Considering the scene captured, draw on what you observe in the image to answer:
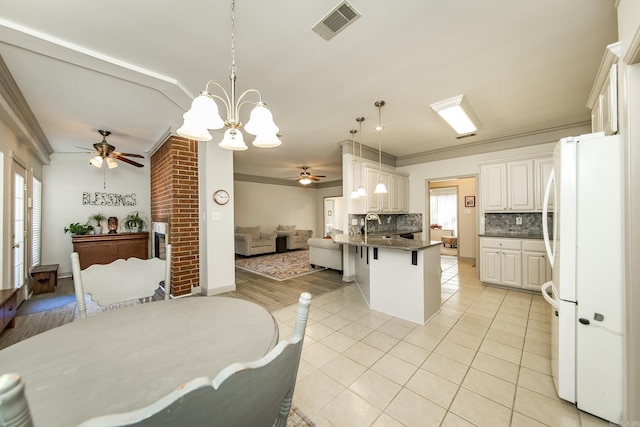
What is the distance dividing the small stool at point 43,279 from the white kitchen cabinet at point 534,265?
7630 millimetres

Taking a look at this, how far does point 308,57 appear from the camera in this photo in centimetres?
212

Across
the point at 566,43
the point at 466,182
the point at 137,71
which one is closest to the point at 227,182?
the point at 137,71

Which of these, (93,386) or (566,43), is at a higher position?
(566,43)

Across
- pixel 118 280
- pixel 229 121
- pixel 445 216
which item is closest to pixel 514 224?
pixel 445 216

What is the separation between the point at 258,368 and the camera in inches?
22.1

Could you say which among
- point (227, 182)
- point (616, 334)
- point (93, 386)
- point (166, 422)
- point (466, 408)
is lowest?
point (466, 408)

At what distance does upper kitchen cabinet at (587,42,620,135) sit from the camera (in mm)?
1626

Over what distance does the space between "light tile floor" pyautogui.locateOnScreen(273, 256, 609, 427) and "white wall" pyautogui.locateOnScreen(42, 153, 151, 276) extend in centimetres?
490

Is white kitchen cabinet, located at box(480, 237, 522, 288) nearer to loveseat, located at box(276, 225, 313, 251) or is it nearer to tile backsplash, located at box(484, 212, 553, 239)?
tile backsplash, located at box(484, 212, 553, 239)

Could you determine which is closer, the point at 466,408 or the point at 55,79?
the point at 466,408

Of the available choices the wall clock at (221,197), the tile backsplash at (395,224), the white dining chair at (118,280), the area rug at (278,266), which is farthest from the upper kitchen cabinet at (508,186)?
the white dining chair at (118,280)

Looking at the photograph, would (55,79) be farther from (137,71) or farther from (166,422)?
(166,422)

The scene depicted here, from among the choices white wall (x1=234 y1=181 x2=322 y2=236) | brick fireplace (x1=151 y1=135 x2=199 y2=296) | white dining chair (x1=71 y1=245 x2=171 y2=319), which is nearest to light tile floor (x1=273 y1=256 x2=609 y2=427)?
white dining chair (x1=71 y1=245 x2=171 y2=319)

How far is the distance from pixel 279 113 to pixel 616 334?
3587 millimetres
